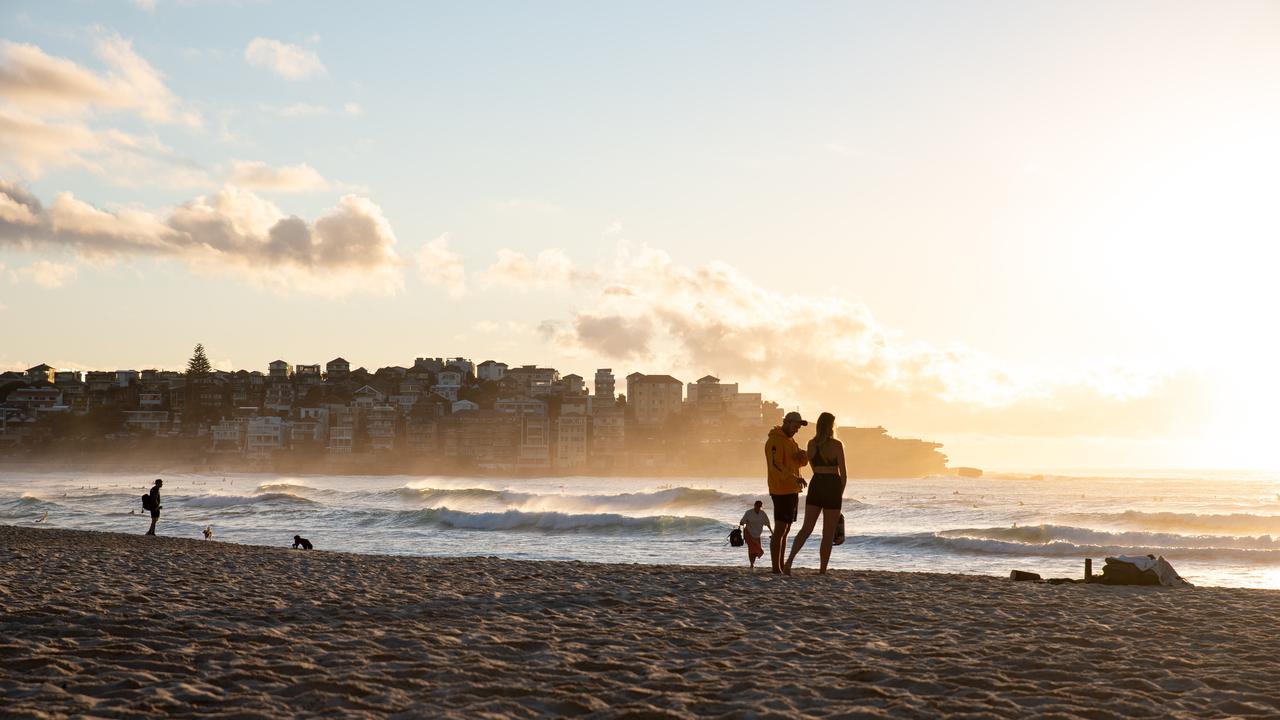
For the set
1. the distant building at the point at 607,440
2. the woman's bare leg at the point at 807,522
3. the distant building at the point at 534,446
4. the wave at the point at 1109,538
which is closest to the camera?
the woman's bare leg at the point at 807,522

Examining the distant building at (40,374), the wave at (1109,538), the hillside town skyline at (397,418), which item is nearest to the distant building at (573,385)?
the hillside town skyline at (397,418)

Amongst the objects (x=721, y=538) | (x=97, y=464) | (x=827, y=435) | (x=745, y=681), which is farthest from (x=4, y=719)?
(x=97, y=464)

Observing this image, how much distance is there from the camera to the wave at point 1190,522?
42375 mm

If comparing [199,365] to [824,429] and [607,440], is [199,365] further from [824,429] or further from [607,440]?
[824,429]

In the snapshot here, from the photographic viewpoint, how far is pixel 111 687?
5797mm

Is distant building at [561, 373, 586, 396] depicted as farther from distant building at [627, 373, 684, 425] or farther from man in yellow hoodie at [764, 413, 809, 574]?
man in yellow hoodie at [764, 413, 809, 574]

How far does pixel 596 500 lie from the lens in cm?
6550

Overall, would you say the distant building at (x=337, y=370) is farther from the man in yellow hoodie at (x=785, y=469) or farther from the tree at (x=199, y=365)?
the man in yellow hoodie at (x=785, y=469)

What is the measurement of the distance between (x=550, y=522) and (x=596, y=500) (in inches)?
922

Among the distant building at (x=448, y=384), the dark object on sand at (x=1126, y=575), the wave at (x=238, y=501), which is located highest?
the distant building at (x=448, y=384)

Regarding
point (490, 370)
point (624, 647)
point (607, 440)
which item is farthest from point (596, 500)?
point (490, 370)

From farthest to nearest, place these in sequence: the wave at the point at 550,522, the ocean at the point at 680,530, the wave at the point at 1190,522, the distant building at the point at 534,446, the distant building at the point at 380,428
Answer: the distant building at the point at 534,446, the distant building at the point at 380,428, the wave at the point at 1190,522, the wave at the point at 550,522, the ocean at the point at 680,530

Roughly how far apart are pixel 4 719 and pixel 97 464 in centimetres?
16465

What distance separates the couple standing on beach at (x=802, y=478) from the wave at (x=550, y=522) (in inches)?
1019
